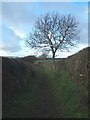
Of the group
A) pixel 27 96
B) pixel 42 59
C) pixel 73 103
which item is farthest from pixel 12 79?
pixel 42 59

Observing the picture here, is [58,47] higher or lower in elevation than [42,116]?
higher

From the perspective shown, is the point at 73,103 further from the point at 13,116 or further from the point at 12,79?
the point at 12,79

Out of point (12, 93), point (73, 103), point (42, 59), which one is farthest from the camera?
point (42, 59)

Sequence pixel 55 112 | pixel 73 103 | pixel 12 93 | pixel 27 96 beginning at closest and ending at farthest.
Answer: pixel 55 112
pixel 73 103
pixel 12 93
pixel 27 96

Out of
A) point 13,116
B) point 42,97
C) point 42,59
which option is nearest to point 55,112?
point 13,116

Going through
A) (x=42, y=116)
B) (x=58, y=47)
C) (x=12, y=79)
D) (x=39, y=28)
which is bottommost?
(x=42, y=116)

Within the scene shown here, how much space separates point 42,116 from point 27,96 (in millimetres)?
4650

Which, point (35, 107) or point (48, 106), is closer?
point (35, 107)

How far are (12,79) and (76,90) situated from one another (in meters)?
4.06

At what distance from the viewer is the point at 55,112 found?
1262 cm

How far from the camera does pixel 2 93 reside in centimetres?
1391

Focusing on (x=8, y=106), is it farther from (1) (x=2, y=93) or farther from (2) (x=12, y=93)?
(2) (x=12, y=93)

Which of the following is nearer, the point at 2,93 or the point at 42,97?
the point at 2,93

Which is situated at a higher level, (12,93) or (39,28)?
(39,28)
